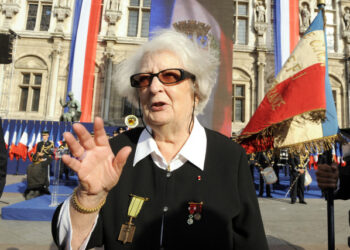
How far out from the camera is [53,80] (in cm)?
1468

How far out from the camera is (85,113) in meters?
10.8

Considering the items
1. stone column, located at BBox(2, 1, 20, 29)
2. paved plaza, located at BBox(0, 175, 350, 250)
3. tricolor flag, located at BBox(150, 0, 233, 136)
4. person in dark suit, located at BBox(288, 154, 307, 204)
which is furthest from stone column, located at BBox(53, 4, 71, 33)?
person in dark suit, located at BBox(288, 154, 307, 204)

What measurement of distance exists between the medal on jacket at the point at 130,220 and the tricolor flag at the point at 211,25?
7.59 meters

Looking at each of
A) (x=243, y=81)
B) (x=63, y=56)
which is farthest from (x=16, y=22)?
(x=243, y=81)

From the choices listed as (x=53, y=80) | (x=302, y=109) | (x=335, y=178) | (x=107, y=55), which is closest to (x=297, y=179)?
(x=302, y=109)

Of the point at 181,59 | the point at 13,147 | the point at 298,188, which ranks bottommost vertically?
the point at 298,188

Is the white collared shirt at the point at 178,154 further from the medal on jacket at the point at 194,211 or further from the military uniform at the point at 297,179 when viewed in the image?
the military uniform at the point at 297,179

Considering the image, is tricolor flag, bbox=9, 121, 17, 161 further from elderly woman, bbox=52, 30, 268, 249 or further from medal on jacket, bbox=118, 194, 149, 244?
medal on jacket, bbox=118, 194, 149, 244

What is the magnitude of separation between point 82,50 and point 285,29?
8.66 meters

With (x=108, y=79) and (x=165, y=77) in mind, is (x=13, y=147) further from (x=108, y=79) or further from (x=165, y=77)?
(x=165, y=77)

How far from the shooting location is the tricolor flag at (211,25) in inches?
347

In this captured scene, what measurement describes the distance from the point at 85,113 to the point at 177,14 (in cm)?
588

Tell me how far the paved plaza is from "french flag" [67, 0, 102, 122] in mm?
5958

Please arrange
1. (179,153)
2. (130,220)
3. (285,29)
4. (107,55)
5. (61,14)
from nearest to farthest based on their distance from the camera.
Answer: (130,220) < (179,153) < (285,29) < (107,55) < (61,14)
